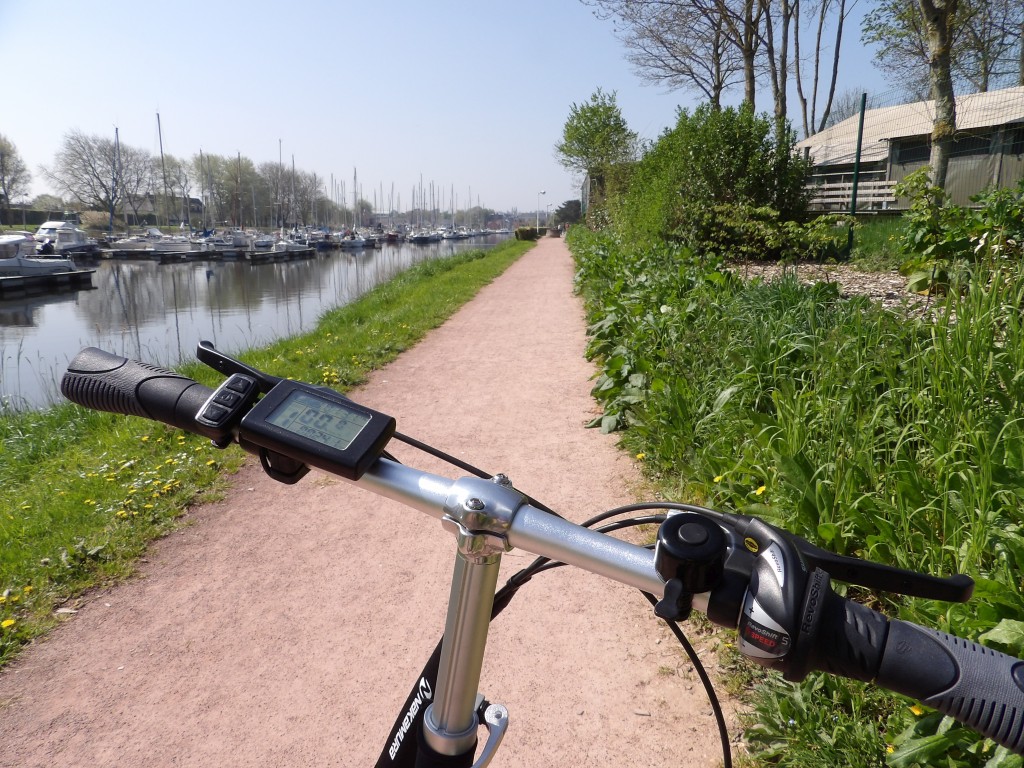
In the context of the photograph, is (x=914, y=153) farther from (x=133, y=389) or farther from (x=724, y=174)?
(x=133, y=389)

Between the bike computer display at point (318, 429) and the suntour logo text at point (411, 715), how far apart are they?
1.71 ft

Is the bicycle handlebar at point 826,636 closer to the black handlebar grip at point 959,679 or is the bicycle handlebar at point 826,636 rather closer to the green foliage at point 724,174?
the black handlebar grip at point 959,679

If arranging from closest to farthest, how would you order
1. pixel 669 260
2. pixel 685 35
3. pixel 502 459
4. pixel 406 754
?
pixel 406 754, pixel 502 459, pixel 669 260, pixel 685 35

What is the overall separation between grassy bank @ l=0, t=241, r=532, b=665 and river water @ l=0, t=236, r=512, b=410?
9.31 feet

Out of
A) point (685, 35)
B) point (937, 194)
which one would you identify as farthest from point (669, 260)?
point (685, 35)

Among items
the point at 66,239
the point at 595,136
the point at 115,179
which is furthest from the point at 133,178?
the point at 595,136

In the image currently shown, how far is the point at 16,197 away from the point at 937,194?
86284 millimetres

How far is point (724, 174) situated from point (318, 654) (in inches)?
373

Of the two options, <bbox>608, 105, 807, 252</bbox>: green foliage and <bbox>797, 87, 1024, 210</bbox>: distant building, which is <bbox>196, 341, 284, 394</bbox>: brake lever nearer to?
<bbox>608, 105, 807, 252</bbox>: green foliage

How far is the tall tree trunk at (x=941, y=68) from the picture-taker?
827cm

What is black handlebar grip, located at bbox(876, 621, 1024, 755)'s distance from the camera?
74 cm

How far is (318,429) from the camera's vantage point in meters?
1.06

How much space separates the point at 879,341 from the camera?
3.84 metres

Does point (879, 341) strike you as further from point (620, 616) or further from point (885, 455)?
point (620, 616)
